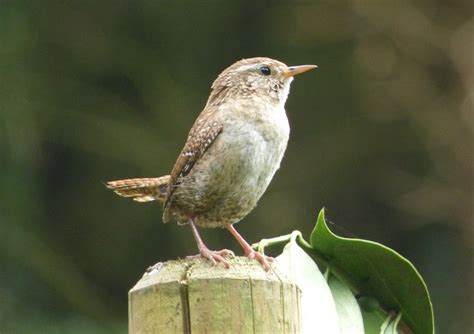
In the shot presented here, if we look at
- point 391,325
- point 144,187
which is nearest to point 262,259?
point 391,325

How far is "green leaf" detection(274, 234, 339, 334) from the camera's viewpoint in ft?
9.46

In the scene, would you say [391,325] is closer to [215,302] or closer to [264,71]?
[215,302]

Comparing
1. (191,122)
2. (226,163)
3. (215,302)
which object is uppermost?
(191,122)

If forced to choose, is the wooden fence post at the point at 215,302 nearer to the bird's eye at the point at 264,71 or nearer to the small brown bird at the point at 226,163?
the small brown bird at the point at 226,163

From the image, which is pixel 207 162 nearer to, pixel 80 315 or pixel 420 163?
pixel 80 315

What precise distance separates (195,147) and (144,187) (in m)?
0.44

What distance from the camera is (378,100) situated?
8992 millimetres

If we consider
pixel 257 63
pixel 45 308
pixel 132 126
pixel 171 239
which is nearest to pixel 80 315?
A: pixel 45 308

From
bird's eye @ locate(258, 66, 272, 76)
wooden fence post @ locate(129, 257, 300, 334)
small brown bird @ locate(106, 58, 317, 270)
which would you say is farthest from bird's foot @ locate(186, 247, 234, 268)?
bird's eye @ locate(258, 66, 272, 76)

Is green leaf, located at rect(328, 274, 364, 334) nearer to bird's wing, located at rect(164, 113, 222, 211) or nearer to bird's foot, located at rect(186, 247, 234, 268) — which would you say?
bird's foot, located at rect(186, 247, 234, 268)

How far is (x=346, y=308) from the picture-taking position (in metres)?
3.03

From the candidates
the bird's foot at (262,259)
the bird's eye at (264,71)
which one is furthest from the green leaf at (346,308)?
the bird's eye at (264,71)

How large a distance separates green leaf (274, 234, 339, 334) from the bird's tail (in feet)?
3.53

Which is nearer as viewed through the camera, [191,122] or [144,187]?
[144,187]
